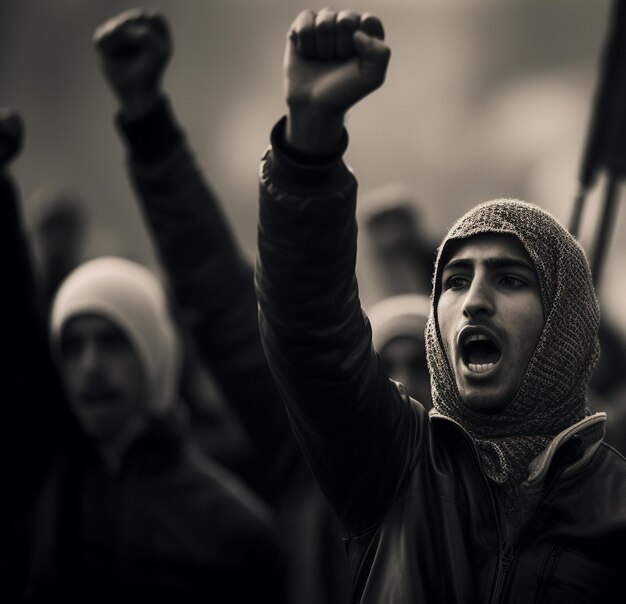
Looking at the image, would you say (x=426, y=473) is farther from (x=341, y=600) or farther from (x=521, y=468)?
(x=341, y=600)

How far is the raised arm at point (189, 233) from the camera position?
4.06 m

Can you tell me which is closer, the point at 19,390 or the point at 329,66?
the point at 329,66

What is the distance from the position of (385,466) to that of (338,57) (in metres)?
0.80

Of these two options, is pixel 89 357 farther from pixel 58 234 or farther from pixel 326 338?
pixel 326 338

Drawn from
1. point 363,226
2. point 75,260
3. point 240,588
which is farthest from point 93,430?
point 75,260

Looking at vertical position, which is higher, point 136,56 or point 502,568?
point 136,56

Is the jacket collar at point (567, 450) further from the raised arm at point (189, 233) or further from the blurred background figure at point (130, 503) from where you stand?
the blurred background figure at point (130, 503)

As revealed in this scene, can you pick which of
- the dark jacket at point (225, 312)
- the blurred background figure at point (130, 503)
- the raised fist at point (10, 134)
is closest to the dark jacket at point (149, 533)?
the blurred background figure at point (130, 503)

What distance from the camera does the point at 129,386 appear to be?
4.79 metres

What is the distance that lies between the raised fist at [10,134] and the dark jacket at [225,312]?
32cm

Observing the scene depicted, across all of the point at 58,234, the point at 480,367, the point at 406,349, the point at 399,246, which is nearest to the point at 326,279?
the point at 480,367

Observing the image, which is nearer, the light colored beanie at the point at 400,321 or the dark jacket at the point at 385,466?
the dark jacket at the point at 385,466

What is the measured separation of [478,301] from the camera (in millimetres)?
2602

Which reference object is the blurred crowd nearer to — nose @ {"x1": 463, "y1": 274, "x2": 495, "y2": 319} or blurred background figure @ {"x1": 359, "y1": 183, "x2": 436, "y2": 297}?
blurred background figure @ {"x1": 359, "y1": 183, "x2": 436, "y2": 297}
